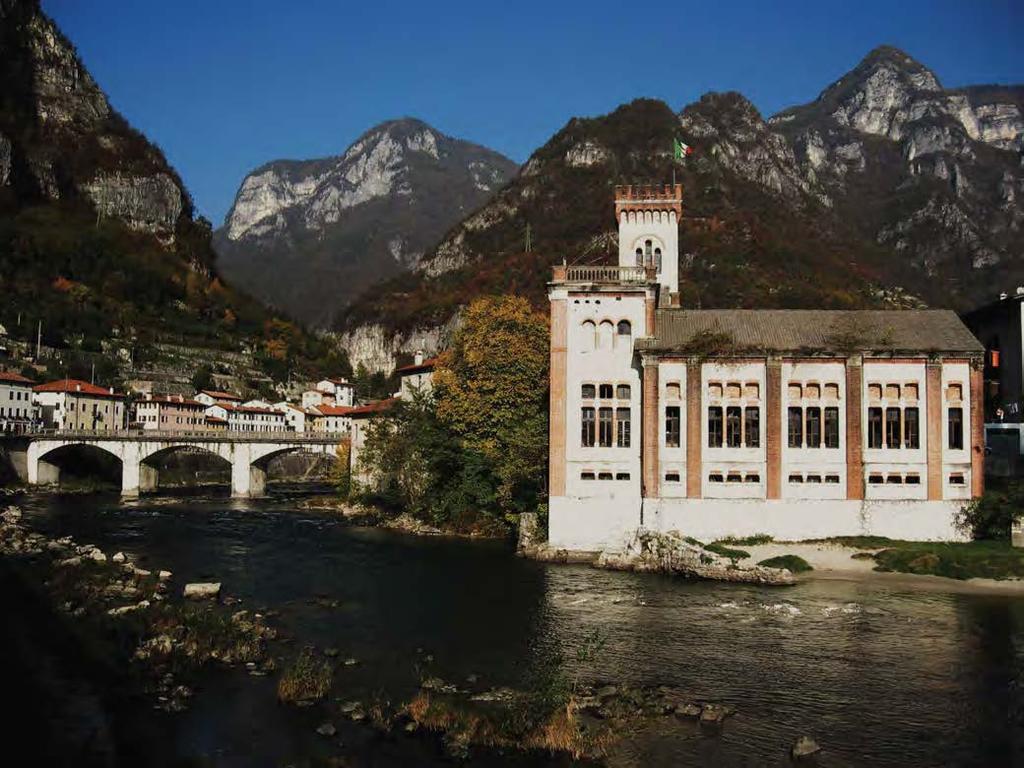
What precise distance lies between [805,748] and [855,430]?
27.5 m

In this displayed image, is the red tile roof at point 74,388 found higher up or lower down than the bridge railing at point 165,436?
higher up

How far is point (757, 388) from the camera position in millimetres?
48281

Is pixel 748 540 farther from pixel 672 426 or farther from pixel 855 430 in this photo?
pixel 855 430

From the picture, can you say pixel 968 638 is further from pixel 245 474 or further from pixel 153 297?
pixel 153 297

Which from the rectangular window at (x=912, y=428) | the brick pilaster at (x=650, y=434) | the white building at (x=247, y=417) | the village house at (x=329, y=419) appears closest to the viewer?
the rectangular window at (x=912, y=428)

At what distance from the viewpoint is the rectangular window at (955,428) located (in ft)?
154

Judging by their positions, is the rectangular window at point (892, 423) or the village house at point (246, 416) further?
the village house at point (246, 416)

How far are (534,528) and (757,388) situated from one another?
47.0 feet

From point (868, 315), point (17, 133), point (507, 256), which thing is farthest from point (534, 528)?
point (17, 133)

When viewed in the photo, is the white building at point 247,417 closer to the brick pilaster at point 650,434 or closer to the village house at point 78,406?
the village house at point 78,406

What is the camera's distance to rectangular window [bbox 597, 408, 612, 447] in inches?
1948

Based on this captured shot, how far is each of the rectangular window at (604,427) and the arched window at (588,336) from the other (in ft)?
11.5

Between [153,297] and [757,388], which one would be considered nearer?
[757,388]

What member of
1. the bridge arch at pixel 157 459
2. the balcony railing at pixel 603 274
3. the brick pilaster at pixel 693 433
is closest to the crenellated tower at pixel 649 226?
the balcony railing at pixel 603 274
